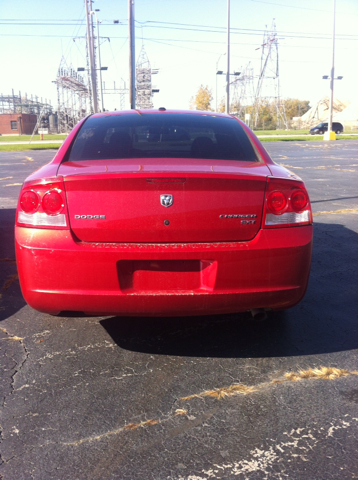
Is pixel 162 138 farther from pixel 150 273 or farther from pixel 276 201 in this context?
pixel 150 273

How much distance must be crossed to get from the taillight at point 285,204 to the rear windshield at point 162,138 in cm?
52

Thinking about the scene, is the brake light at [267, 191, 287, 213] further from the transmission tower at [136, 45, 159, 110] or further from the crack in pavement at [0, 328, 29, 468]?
the transmission tower at [136, 45, 159, 110]

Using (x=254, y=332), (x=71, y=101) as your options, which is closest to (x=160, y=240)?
(x=254, y=332)

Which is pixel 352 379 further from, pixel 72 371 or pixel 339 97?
pixel 339 97

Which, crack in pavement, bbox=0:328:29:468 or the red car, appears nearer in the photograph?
crack in pavement, bbox=0:328:29:468

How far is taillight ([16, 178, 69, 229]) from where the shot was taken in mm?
2732

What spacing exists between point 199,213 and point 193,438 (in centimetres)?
118

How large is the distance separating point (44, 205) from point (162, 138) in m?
1.34

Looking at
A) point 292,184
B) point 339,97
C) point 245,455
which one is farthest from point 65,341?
point 339,97

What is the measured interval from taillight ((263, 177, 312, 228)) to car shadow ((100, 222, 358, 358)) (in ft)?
2.90

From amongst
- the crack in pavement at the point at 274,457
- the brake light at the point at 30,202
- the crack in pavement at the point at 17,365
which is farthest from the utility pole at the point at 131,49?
the crack in pavement at the point at 274,457

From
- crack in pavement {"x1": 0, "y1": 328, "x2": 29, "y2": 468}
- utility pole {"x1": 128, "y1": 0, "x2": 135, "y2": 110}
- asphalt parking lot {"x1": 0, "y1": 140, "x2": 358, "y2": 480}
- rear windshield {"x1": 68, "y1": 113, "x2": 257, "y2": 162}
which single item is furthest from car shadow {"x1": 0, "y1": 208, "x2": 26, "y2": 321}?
utility pole {"x1": 128, "y1": 0, "x2": 135, "y2": 110}

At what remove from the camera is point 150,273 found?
A: 271 centimetres

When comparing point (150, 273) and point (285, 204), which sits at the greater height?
point (285, 204)
